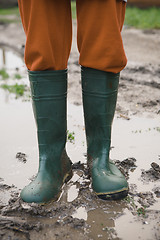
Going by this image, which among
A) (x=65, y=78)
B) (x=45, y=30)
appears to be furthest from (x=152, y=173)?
(x=45, y=30)

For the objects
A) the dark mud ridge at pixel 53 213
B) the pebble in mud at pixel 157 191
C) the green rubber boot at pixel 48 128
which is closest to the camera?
the dark mud ridge at pixel 53 213

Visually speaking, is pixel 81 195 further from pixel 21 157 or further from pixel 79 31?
pixel 79 31

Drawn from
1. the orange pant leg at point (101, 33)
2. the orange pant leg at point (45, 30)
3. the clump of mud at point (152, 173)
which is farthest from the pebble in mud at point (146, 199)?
the orange pant leg at point (45, 30)

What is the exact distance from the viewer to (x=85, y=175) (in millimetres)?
1833

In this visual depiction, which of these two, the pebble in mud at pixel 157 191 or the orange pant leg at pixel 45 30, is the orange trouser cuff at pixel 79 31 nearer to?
the orange pant leg at pixel 45 30

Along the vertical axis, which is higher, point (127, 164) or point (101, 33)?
point (101, 33)

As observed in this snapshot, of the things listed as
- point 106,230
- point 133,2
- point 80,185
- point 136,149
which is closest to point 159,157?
point 136,149

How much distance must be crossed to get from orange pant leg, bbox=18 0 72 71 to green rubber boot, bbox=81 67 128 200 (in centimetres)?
20

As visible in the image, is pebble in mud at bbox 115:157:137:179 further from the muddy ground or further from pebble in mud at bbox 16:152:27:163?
pebble in mud at bbox 16:152:27:163

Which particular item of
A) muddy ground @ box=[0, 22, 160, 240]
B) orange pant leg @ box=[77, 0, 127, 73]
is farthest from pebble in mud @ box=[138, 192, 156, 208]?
orange pant leg @ box=[77, 0, 127, 73]

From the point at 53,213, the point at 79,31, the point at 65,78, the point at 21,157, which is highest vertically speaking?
the point at 79,31

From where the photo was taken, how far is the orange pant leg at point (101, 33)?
1.39m

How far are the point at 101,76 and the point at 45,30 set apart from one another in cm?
34

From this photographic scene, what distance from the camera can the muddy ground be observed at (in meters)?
1.39
